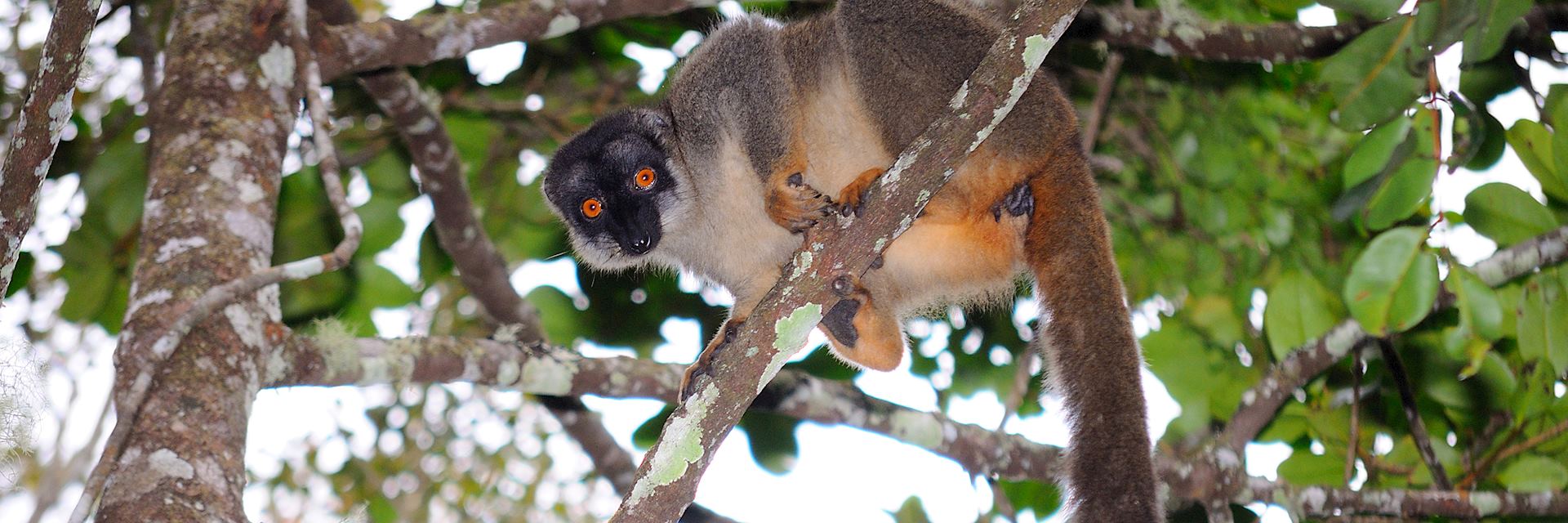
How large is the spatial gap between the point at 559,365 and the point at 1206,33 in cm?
288

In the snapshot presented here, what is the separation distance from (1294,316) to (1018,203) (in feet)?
4.14

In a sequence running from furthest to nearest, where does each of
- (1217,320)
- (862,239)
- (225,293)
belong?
(1217,320) → (862,239) → (225,293)

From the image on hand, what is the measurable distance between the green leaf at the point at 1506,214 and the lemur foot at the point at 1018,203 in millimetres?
1375

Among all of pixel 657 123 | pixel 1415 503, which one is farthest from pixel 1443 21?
pixel 657 123

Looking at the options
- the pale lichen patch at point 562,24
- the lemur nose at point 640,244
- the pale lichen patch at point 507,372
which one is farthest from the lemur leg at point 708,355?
the pale lichen patch at point 562,24

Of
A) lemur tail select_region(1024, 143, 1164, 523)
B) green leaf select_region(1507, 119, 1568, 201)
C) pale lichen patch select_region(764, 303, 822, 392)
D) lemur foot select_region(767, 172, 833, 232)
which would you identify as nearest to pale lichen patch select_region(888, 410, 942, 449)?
lemur tail select_region(1024, 143, 1164, 523)

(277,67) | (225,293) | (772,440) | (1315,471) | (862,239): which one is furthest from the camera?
(772,440)

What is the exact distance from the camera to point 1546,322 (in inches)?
133

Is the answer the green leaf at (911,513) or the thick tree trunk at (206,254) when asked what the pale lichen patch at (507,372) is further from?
the green leaf at (911,513)

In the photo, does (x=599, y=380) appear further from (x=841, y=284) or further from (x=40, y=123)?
(x=40, y=123)

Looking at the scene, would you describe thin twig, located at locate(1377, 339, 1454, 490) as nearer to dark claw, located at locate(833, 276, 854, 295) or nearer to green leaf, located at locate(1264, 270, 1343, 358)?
green leaf, located at locate(1264, 270, 1343, 358)

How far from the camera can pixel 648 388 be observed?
13.1 feet

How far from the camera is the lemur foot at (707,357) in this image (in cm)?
362

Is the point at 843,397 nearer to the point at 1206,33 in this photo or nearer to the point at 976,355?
the point at 976,355
